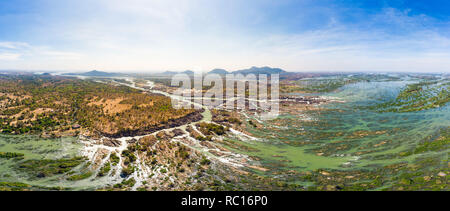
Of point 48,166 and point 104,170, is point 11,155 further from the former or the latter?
point 104,170

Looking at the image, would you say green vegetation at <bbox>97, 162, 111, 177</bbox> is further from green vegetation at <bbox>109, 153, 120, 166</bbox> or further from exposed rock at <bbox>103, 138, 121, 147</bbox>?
exposed rock at <bbox>103, 138, 121, 147</bbox>

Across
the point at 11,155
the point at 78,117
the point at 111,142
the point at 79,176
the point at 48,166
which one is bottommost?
the point at 79,176

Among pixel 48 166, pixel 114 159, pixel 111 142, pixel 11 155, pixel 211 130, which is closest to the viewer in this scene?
pixel 48 166

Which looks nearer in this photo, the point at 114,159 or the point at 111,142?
the point at 114,159

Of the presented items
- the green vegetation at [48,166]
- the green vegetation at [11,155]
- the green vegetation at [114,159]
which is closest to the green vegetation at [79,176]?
the green vegetation at [48,166]

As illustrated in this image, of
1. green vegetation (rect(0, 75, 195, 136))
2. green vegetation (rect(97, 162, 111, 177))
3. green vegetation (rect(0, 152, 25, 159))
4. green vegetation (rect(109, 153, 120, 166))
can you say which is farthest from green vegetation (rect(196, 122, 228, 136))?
green vegetation (rect(0, 152, 25, 159))

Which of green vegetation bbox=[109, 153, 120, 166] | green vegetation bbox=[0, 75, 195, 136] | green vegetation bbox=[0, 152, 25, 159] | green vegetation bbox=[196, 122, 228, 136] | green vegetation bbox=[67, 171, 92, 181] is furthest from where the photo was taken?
green vegetation bbox=[196, 122, 228, 136]

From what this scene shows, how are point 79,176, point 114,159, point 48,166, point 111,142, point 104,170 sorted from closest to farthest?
point 79,176
point 104,170
point 48,166
point 114,159
point 111,142

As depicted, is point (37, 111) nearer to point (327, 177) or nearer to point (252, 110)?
point (252, 110)

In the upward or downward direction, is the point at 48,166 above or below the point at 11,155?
below

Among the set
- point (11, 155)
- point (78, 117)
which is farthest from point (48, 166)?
point (78, 117)

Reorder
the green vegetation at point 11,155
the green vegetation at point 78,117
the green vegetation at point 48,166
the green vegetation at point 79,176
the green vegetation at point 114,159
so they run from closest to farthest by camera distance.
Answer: the green vegetation at point 79,176 < the green vegetation at point 48,166 < the green vegetation at point 114,159 < the green vegetation at point 11,155 < the green vegetation at point 78,117

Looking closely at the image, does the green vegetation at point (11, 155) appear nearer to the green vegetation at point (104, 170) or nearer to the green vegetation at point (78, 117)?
the green vegetation at point (78, 117)
